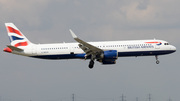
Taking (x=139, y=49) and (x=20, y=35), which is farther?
(x=20, y=35)

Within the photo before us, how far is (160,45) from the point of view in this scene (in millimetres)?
78438

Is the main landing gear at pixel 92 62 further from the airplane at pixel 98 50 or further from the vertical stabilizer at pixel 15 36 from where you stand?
the vertical stabilizer at pixel 15 36

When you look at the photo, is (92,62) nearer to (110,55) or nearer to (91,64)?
(91,64)

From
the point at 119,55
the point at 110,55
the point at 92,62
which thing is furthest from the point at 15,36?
the point at 119,55

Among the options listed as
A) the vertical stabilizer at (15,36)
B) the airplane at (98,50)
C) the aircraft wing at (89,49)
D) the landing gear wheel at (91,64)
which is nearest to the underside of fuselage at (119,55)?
the airplane at (98,50)

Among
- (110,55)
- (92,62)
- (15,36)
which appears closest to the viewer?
(110,55)

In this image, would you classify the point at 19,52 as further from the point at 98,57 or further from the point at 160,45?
the point at 160,45

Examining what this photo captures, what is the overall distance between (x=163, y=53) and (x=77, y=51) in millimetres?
17756

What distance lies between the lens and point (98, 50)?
7544 cm

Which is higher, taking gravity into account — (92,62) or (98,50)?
(98,50)

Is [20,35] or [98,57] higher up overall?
[20,35]

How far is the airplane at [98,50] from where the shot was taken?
7594 centimetres

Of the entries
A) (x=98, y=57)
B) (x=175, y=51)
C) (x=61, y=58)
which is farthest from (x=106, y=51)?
(x=175, y=51)

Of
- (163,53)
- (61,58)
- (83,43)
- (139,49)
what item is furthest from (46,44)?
(163,53)
